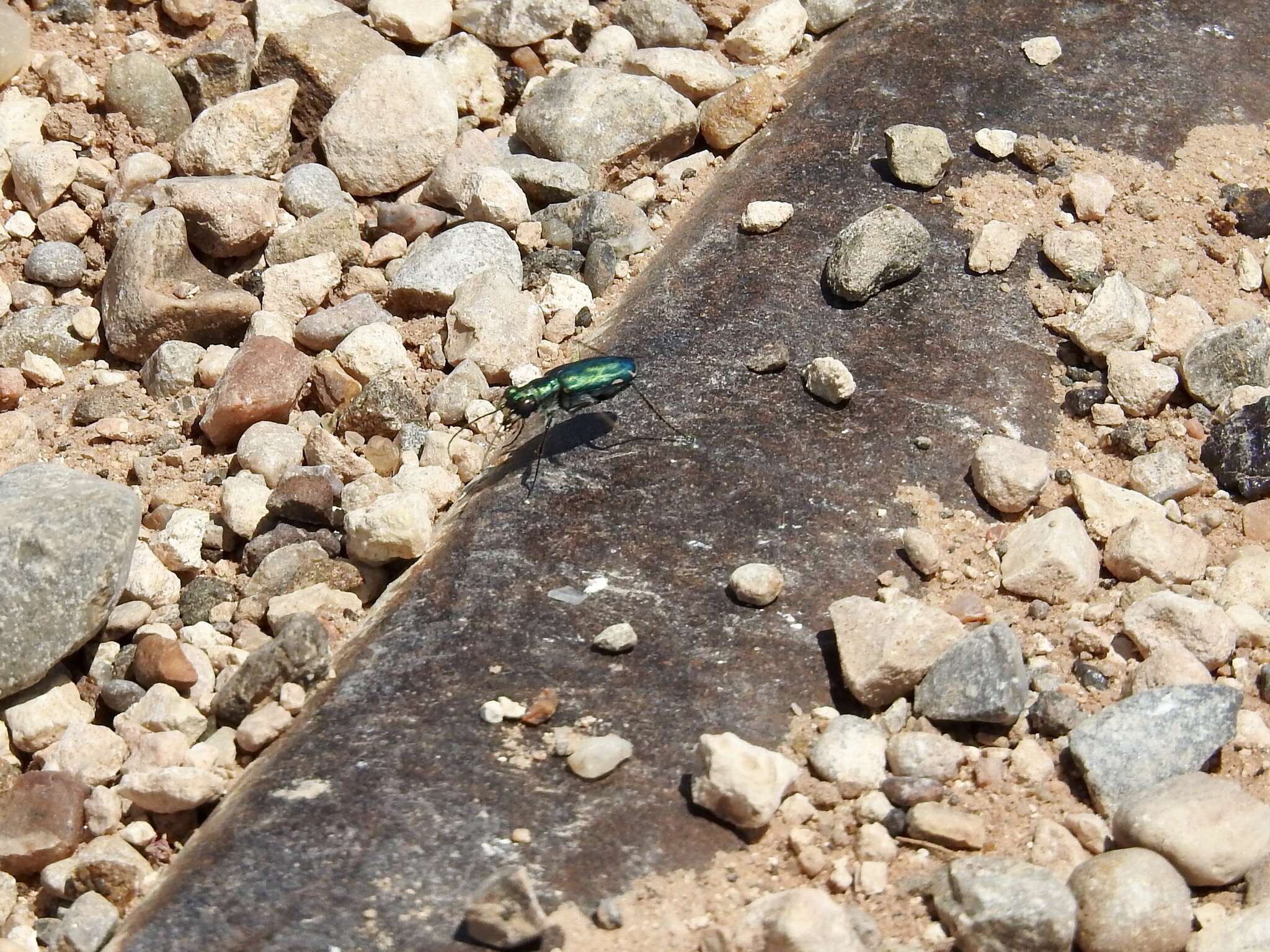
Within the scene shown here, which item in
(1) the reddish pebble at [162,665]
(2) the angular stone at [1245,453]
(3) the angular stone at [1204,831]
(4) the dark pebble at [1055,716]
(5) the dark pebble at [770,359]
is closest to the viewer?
(3) the angular stone at [1204,831]

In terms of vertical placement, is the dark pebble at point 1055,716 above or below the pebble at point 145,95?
below

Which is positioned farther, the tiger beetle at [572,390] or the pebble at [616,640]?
the tiger beetle at [572,390]

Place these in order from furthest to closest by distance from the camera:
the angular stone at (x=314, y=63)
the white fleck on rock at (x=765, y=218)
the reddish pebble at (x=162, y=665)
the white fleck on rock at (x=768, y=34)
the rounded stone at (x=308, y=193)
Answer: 1. the white fleck on rock at (x=768, y=34)
2. the angular stone at (x=314, y=63)
3. the rounded stone at (x=308, y=193)
4. the white fleck on rock at (x=765, y=218)
5. the reddish pebble at (x=162, y=665)

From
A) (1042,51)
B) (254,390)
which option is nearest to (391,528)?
(254,390)

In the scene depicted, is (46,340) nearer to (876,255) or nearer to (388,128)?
(388,128)

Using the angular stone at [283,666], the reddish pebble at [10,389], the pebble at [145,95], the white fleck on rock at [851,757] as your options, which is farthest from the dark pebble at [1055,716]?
the pebble at [145,95]

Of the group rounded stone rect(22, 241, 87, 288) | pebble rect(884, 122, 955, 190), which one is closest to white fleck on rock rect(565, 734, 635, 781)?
pebble rect(884, 122, 955, 190)

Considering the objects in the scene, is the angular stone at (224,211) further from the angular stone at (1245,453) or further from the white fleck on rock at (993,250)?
the angular stone at (1245,453)
